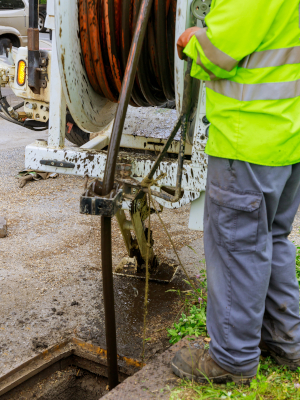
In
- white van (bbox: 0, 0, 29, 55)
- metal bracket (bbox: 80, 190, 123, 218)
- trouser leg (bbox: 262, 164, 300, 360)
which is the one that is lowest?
trouser leg (bbox: 262, 164, 300, 360)

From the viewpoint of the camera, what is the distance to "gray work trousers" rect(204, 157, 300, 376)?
5.43ft

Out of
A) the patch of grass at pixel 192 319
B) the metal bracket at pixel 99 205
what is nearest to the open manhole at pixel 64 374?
the patch of grass at pixel 192 319

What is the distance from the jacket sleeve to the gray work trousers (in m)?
0.36

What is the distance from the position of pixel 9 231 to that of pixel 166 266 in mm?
1409

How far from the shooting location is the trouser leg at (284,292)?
1.87 meters

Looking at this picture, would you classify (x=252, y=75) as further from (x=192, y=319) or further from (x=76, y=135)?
(x=76, y=135)

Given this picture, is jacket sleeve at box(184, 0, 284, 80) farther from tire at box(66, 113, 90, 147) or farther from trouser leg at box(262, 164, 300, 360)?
tire at box(66, 113, 90, 147)

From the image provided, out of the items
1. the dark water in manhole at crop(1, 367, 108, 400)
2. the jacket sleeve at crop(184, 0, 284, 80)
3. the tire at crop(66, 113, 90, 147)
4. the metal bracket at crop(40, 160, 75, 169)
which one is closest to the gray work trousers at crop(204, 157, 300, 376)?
the jacket sleeve at crop(184, 0, 284, 80)

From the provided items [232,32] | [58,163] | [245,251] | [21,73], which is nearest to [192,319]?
[245,251]

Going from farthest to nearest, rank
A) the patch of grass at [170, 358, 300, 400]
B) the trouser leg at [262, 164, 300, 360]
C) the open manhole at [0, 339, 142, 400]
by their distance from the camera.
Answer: the open manhole at [0, 339, 142, 400] → the trouser leg at [262, 164, 300, 360] → the patch of grass at [170, 358, 300, 400]

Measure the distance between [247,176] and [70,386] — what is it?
68.1 inches

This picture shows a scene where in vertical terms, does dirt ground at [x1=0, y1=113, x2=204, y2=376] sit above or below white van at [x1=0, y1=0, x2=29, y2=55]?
below

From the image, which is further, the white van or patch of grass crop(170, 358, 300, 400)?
the white van

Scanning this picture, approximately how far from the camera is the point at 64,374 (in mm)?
2590
